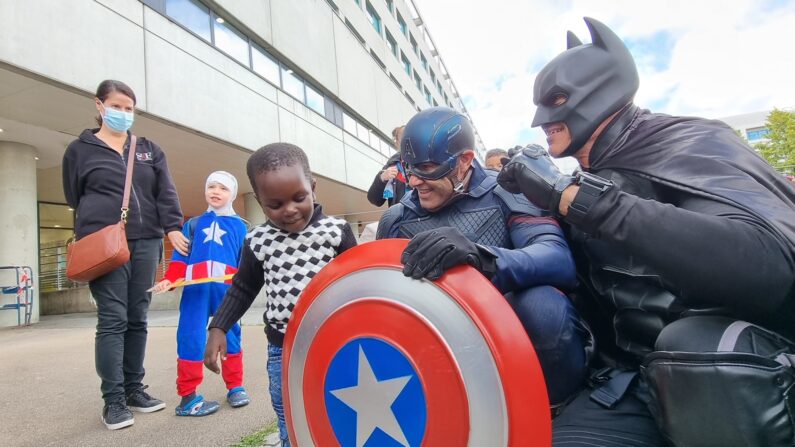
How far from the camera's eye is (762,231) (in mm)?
880

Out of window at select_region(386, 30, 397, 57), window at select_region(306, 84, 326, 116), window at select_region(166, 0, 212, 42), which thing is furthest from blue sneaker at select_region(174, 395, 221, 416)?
window at select_region(386, 30, 397, 57)

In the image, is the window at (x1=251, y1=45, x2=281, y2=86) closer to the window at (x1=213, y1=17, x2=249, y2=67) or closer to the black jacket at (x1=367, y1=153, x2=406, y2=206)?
the window at (x1=213, y1=17, x2=249, y2=67)

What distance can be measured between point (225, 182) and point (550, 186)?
89.7 inches

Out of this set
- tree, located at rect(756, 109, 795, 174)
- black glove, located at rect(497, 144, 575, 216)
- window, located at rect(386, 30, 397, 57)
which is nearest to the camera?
black glove, located at rect(497, 144, 575, 216)

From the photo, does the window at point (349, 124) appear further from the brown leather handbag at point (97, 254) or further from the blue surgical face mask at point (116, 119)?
the brown leather handbag at point (97, 254)

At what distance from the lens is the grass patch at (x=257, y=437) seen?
6.59 feet

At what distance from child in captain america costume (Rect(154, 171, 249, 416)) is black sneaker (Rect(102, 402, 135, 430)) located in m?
0.26

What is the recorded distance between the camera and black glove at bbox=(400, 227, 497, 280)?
36.4 inches

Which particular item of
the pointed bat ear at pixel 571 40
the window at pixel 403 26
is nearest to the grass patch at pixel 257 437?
the pointed bat ear at pixel 571 40

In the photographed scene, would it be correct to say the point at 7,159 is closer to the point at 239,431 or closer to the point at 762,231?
the point at 239,431

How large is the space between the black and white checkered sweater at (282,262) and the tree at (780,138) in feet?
92.8

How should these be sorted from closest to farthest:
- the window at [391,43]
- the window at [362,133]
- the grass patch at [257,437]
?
the grass patch at [257,437] → the window at [362,133] → the window at [391,43]

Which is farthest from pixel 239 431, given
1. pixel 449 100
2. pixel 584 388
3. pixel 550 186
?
pixel 449 100

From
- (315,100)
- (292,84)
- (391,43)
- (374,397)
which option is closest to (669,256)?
(374,397)
